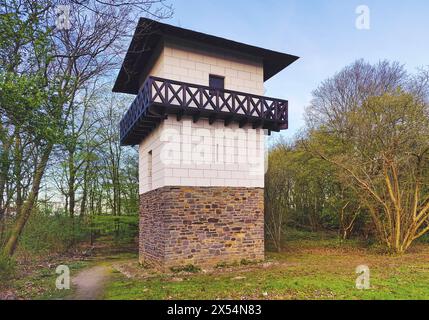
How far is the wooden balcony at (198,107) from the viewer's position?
9.57 meters

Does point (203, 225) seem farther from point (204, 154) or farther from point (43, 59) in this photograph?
point (43, 59)

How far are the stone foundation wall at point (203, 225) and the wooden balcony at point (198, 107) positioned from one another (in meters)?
2.33

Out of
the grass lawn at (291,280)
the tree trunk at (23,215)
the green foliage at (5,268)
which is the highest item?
the tree trunk at (23,215)

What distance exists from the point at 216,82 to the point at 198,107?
5.85ft

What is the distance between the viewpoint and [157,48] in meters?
10.9

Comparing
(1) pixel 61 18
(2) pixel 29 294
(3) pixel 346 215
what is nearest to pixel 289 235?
(3) pixel 346 215

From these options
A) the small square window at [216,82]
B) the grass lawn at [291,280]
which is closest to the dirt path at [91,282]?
the grass lawn at [291,280]

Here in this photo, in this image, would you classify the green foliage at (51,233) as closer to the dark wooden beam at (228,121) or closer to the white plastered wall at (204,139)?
the white plastered wall at (204,139)

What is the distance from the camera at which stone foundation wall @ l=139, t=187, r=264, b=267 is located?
9.73m

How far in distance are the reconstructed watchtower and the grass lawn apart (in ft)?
3.33

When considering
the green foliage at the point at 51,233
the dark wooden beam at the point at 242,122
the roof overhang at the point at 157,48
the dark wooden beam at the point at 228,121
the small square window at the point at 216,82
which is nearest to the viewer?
the roof overhang at the point at 157,48

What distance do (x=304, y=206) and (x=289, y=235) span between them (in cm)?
370

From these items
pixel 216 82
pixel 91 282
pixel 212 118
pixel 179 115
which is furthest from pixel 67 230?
pixel 216 82

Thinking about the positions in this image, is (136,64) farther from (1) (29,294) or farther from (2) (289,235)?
(2) (289,235)
